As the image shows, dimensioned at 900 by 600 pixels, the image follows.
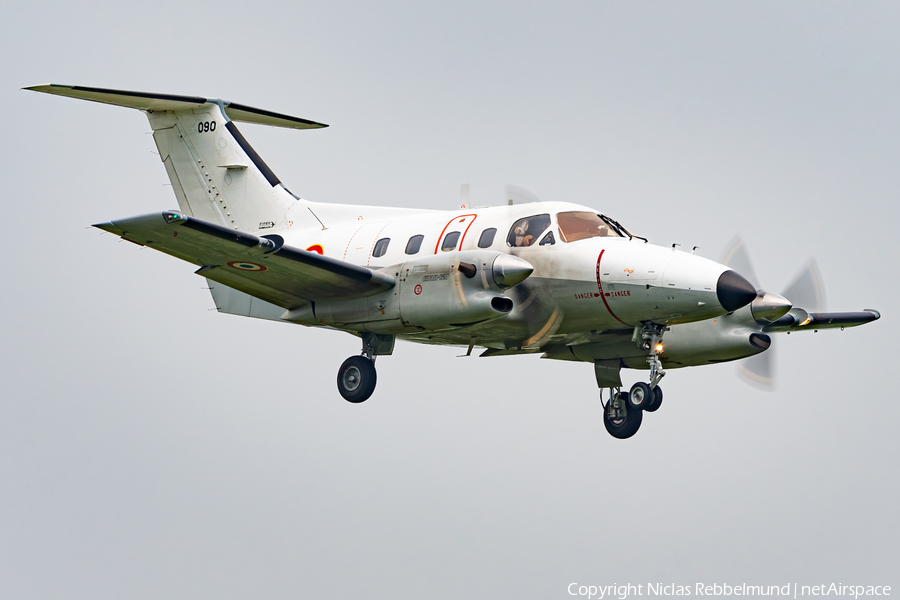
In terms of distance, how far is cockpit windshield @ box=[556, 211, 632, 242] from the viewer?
54.7 feet

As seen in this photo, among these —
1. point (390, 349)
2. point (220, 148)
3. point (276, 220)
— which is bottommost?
point (390, 349)

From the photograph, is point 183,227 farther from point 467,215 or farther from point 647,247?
point 647,247

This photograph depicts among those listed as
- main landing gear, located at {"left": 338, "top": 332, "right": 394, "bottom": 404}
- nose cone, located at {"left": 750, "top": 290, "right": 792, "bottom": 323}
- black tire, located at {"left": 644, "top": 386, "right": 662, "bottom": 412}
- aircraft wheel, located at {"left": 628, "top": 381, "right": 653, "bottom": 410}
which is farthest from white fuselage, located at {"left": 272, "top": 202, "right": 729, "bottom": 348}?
nose cone, located at {"left": 750, "top": 290, "right": 792, "bottom": 323}

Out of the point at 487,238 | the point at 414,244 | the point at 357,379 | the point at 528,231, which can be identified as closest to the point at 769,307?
the point at 528,231

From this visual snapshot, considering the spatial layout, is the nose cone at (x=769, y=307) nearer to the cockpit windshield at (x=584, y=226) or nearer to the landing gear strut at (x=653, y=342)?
the landing gear strut at (x=653, y=342)

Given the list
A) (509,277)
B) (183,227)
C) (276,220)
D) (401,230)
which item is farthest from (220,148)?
(509,277)

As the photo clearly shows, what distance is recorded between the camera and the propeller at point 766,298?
60.4 ft

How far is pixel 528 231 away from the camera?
55.2ft

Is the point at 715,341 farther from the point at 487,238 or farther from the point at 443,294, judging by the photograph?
the point at 443,294

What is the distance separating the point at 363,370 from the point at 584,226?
4.26 meters

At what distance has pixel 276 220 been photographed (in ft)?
67.6

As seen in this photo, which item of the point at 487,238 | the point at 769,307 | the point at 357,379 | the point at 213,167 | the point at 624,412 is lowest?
the point at 624,412

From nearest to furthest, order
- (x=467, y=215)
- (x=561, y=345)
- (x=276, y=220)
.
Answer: (x=467, y=215) < (x=561, y=345) < (x=276, y=220)

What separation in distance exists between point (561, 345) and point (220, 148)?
7.70 meters
